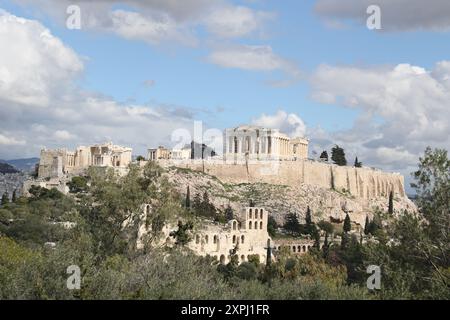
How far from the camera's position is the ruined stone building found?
252 feet

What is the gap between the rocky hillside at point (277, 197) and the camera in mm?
73062

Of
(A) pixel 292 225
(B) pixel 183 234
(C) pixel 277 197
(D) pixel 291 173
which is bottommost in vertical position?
(B) pixel 183 234

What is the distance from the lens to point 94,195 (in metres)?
28.9

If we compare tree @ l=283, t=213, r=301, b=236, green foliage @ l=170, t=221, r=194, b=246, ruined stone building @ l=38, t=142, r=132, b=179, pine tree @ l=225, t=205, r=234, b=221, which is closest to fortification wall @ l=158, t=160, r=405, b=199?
ruined stone building @ l=38, t=142, r=132, b=179

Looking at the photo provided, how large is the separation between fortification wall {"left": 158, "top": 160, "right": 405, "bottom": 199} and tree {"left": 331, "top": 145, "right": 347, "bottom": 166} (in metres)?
2.65

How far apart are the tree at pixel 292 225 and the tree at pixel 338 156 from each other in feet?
79.6

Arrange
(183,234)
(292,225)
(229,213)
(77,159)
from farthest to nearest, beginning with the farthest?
(77,159)
(292,225)
(229,213)
(183,234)

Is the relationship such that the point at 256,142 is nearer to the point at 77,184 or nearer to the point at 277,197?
the point at 277,197

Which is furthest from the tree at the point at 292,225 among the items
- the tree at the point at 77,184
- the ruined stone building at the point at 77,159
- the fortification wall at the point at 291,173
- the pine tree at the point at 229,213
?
the tree at the point at 77,184

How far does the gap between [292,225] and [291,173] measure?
12923 millimetres

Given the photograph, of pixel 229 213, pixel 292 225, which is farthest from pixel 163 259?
pixel 292 225

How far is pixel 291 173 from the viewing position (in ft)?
273

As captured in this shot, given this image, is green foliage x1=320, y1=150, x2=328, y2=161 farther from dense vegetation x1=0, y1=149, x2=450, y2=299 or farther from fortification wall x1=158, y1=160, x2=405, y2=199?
dense vegetation x1=0, y1=149, x2=450, y2=299
